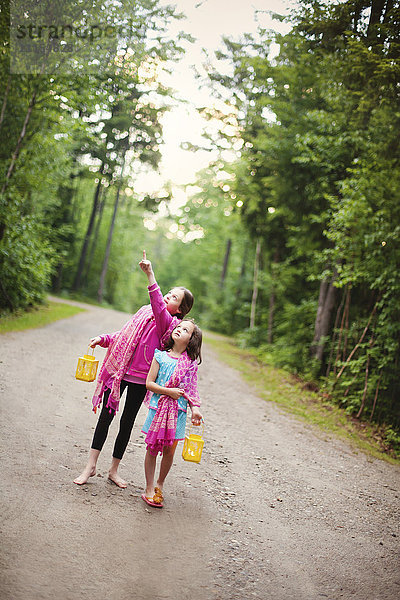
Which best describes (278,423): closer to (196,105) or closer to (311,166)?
(311,166)

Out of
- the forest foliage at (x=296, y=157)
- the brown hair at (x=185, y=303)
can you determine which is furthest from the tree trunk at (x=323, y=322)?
the brown hair at (x=185, y=303)

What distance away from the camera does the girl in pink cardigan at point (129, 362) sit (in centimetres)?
418

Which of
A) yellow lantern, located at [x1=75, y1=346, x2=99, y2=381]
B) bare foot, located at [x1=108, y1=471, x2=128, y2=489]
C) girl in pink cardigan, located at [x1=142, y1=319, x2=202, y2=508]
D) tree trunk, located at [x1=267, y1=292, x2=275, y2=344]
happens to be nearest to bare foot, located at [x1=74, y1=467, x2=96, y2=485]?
bare foot, located at [x1=108, y1=471, x2=128, y2=489]

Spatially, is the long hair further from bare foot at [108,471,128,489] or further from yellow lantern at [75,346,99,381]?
bare foot at [108,471,128,489]

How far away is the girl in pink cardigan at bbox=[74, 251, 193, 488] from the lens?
13.7 ft

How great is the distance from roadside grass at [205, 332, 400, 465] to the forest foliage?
0.33 meters

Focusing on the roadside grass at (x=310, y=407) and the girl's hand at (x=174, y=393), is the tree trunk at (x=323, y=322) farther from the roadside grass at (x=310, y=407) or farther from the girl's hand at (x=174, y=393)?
the girl's hand at (x=174, y=393)

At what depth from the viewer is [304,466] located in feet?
21.2

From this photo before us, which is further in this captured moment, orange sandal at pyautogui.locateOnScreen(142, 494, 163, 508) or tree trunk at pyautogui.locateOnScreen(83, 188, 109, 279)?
tree trunk at pyautogui.locateOnScreen(83, 188, 109, 279)

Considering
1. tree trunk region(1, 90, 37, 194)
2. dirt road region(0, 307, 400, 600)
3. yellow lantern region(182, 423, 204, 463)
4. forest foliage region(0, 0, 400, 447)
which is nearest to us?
dirt road region(0, 307, 400, 600)

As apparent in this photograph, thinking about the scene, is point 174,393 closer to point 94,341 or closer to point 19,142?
point 94,341

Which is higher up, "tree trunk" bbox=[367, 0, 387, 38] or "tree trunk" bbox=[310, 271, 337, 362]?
Answer: "tree trunk" bbox=[367, 0, 387, 38]

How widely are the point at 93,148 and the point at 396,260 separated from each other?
17.5m

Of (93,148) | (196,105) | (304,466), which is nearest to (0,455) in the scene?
(304,466)
